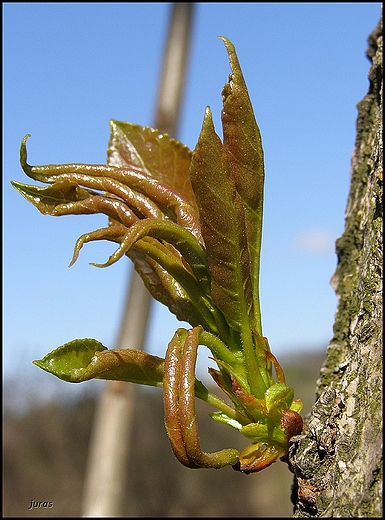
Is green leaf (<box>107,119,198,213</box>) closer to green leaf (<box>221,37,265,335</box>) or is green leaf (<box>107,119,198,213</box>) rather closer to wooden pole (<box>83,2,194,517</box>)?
green leaf (<box>221,37,265,335</box>)

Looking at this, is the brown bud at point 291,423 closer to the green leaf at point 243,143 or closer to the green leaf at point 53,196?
the green leaf at point 243,143

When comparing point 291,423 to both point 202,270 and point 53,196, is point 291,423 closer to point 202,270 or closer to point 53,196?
point 202,270

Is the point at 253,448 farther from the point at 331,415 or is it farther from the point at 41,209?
the point at 41,209

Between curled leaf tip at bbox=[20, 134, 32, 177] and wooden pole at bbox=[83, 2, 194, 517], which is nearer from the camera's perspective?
curled leaf tip at bbox=[20, 134, 32, 177]

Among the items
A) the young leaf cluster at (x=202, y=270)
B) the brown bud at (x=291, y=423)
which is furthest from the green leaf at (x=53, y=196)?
the brown bud at (x=291, y=423)

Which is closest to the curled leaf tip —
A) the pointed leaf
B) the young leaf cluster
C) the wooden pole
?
the young leaf cluster

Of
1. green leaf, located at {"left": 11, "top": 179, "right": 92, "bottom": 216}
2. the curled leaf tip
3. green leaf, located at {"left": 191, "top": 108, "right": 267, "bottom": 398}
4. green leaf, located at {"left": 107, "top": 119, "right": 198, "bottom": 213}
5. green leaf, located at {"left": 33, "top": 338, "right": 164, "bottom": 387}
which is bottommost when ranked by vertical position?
green leaf, located at {"left": 33, "top": 338, "right": 164, "bottom": 387}

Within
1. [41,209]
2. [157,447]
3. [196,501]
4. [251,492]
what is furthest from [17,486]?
[41,209]
